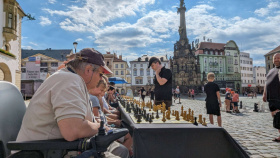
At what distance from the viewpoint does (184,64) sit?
215ft

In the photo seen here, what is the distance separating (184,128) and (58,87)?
1650 mm

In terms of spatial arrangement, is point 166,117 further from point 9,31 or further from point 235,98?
point 9,31

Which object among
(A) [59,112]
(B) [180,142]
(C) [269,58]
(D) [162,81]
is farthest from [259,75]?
(A) [59,112]

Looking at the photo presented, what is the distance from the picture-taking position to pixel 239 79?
73062 mm

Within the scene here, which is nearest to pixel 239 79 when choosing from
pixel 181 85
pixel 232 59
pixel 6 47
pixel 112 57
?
pixel 232 59

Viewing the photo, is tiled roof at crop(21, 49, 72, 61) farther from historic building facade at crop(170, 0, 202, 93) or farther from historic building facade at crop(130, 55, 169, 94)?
historic building facade at crop(170, 0, 202, 93)

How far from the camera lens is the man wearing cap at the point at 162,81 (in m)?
4.82

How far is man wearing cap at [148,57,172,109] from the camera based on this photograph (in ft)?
15.8

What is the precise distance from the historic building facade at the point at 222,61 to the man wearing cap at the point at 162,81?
6839 cm

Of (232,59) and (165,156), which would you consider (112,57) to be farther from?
(165,156)

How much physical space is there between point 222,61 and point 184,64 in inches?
726

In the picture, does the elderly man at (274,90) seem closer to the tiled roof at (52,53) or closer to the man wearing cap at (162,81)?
the man wearing cap at (162,81)

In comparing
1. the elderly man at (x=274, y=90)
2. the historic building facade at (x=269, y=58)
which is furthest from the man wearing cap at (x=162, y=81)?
the historic building facade at (x=269, y=58)

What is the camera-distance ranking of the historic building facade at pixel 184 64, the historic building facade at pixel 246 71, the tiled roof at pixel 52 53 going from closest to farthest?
1. the tiled roof at pixel 52 53
2. the historic building facade at pixel 184 64
3. the historic building facade at pixel 246 71
